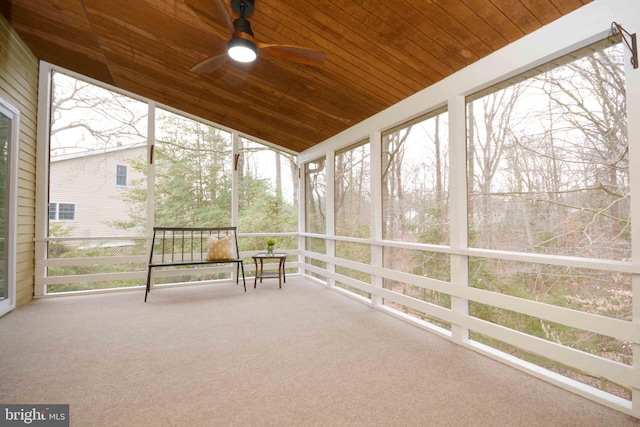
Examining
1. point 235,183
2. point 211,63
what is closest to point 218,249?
point 235,183

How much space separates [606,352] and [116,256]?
5.28 m

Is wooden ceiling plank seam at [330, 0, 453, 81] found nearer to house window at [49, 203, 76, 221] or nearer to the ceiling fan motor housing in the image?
the ceiling fan motor housing

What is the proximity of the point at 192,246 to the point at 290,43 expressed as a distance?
3.38 m

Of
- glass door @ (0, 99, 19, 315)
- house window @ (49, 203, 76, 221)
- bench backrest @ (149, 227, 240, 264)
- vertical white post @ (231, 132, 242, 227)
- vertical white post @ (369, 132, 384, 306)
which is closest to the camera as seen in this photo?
glass door @ (0, 99, 19, 315)

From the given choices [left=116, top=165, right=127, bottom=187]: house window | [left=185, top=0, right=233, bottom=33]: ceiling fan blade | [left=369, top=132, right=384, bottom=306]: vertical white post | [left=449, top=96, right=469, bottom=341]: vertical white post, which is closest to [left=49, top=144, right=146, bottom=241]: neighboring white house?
[left=116, top=165, right=127, bottom=187]: house window

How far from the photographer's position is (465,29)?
216 cm

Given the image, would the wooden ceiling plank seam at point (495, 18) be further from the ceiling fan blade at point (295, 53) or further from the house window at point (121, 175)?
the house window at point (121, 175)

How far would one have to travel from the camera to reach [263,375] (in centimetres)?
204

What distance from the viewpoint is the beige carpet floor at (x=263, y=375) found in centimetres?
163

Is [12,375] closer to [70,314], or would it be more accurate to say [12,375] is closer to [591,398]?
[70,314]

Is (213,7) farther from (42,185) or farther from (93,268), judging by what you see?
(93,268)

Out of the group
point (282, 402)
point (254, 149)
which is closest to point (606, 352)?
point (282, 402)

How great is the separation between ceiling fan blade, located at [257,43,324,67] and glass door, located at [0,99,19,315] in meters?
3.03

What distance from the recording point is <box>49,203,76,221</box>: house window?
13.6 feet
